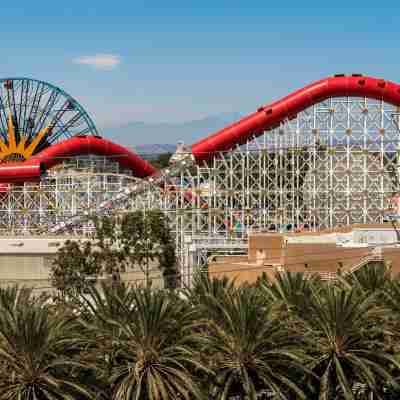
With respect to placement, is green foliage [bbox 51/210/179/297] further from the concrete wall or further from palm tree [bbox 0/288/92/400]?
palm tree [bbox 0/288/92/400]

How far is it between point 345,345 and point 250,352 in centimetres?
185

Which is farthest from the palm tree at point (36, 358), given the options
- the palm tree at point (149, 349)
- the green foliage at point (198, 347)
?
the palm tree at point (149, 349)

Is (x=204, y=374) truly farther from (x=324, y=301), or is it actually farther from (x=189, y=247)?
(x=189, y=247)

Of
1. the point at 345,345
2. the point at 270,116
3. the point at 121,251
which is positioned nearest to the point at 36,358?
the point at 345,345

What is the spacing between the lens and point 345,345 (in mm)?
17094

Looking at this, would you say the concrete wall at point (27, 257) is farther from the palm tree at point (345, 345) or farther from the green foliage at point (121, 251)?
the palm tree at point (345, 345)

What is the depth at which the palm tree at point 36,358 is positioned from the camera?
49.9 feet

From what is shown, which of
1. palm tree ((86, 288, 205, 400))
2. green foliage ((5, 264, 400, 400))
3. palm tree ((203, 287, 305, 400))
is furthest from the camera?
palm tree ((203, 287, 305, 400))

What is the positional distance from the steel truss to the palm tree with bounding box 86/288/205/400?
20.2 metres

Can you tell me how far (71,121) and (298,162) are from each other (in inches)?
973

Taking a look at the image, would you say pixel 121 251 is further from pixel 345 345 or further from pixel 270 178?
pixel 345 345

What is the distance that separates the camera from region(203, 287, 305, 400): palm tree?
16.3m

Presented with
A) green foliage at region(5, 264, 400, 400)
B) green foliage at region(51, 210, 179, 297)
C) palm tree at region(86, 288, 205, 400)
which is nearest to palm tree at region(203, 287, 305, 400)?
green foliage at region(5, 264, 400, 400)

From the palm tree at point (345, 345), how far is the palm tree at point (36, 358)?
13.8 feet
